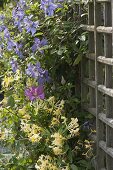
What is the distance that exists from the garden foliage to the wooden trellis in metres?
0.09

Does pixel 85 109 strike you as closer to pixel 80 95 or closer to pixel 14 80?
pixel 80 95

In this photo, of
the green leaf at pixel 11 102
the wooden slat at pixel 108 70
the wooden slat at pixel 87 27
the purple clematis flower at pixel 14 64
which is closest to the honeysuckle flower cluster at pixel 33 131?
the green leaf at pixel 11 102

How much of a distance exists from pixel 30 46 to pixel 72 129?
77cm

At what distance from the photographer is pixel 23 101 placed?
317 centimetres

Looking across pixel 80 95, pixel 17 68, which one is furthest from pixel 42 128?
pixel 17 68

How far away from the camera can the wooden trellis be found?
236cm

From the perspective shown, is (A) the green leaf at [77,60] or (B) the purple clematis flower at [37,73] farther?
(B) the purple clematis flower at [37,73]

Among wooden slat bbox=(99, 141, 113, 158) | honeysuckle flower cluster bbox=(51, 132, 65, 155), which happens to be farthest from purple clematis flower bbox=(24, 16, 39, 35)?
wooden slat bbox=(99, 141, 113, 158)

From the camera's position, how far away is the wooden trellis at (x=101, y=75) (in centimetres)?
236

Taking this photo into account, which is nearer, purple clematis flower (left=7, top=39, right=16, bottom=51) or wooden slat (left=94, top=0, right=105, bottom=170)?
wooden slat (left=94, top=0, right=105, bottom=170)

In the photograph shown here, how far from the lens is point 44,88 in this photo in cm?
309

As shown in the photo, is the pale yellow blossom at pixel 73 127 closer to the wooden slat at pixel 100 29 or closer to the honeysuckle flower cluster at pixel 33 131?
the honeysuckle flower cluster at pixel 33 131

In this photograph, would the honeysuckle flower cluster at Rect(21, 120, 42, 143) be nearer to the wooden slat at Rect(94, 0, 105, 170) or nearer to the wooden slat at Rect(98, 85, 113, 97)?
the wooden slat at Rect(94, 0, 105, 170)

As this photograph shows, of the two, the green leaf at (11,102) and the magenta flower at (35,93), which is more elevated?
the magenta flower at (35,93)
